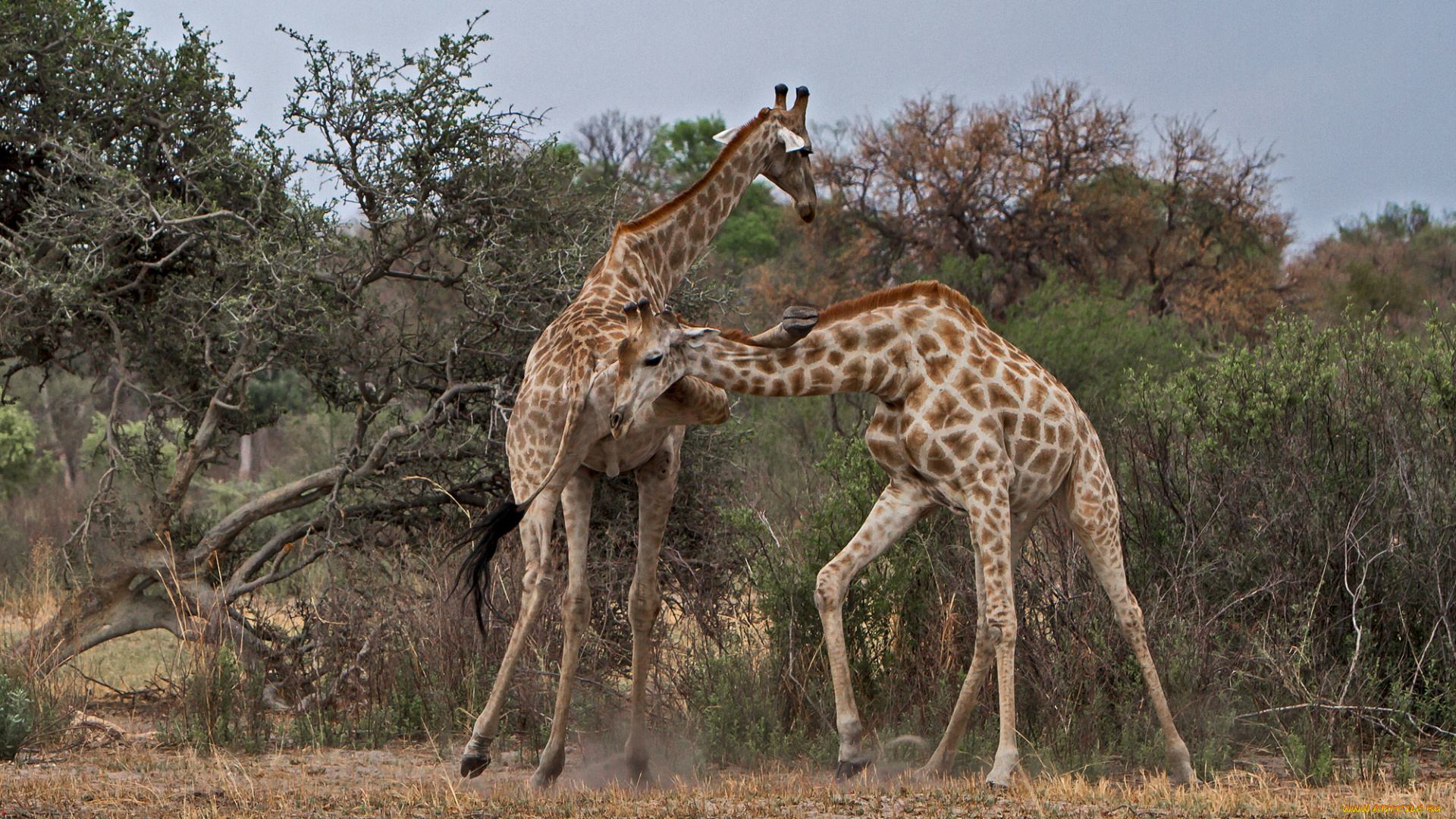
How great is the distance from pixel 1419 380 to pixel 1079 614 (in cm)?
261

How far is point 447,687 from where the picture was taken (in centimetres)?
778

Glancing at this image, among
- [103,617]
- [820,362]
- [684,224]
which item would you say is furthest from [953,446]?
[103,617]

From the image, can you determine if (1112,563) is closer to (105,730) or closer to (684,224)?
(684,224)

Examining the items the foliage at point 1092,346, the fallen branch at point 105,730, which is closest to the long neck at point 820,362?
the fallen branch at point 105,730

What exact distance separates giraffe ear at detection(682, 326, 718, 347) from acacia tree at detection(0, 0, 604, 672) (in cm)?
355

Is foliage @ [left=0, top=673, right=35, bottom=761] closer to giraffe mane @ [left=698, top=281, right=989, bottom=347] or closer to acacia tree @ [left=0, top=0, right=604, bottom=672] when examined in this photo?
acacia tree @ [left=0, top=0, right=604, bottom=672]

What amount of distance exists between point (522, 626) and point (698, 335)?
5.69ft

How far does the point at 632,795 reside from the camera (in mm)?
5828

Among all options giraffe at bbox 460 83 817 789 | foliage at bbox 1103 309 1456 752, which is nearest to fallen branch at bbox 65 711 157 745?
giraffe at bbox 460 83 817 789

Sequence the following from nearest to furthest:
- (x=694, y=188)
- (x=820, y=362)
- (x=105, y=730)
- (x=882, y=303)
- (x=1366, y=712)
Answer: (x=820, y=362), (x=882, y=303), (x=1366, y=712), (x=694, y=188), (x=105, y=730)

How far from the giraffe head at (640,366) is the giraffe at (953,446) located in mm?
91

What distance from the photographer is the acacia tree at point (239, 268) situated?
9039 mm

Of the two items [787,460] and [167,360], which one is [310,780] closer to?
[167,360]

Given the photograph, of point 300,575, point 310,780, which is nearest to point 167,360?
point 300,575
